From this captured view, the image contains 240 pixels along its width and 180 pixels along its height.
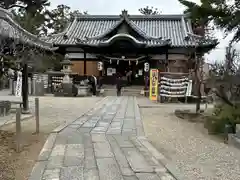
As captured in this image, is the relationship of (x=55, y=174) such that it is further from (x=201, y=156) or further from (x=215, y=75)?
(x=215, y=75)

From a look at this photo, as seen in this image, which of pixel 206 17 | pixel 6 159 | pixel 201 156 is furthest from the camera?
pixel 206 17

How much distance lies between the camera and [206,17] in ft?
29.5

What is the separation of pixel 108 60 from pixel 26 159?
69.1 ft

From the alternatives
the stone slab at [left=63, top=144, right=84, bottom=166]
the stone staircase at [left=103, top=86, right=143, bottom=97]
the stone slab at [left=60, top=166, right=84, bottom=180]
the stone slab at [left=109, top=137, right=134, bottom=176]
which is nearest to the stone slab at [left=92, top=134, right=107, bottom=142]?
the stone slab at [left=109, top=137, right=134, bottom=176]

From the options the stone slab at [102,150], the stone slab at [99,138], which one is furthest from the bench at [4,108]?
the stone slab at [102,150]

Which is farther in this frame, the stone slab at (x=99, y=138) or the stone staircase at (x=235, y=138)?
the stone slab at (x=99, y=138)

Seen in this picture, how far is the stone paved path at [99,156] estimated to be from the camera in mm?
5195

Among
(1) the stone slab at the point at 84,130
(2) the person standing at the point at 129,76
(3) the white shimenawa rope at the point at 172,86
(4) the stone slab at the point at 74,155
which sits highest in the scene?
(2) the person standing at the point at 129,76

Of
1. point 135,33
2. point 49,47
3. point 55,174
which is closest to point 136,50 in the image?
point 135,33

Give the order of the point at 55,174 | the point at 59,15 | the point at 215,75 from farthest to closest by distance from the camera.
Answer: the point at 59,15 < the point at 215,75 < the point at 55,174

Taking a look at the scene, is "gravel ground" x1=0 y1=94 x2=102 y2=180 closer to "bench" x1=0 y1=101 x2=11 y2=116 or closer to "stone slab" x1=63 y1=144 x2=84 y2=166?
"stone slab" x1=63 y1=144 x2=84 y2=166

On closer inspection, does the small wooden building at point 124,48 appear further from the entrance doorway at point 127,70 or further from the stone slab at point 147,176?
the stone slab at point 147,176

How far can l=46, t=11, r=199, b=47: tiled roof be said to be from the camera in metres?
26.9

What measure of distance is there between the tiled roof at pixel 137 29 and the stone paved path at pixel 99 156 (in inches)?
697
